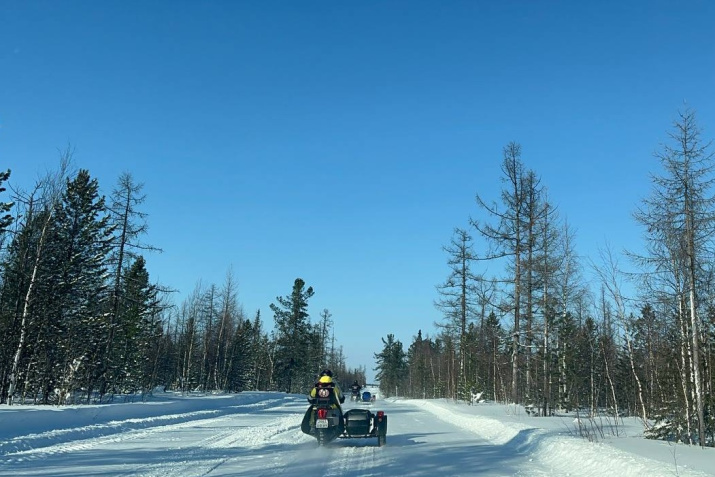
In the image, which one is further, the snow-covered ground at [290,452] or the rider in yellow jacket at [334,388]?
the rider in yellow jacket at [334,388]

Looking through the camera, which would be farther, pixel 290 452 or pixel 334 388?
pixel 334 388

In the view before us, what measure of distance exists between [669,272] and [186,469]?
49.1 ft

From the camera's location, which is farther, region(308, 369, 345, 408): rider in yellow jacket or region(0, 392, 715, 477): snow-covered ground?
region(308, 369, 345, 408): rider in yellow jacket

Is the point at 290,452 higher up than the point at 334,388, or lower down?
lower down

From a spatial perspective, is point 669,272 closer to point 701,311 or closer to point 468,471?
point 701,311

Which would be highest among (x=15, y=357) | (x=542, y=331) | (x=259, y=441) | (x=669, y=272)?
(x=669, y=272)

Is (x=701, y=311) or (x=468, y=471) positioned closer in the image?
(x=468, y=471)

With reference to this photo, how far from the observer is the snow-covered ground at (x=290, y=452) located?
31.4 ft

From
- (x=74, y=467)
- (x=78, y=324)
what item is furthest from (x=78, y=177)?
(x=74, y=467)

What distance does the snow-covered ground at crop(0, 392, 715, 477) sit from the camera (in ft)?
31.4

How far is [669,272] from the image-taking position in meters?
16.5

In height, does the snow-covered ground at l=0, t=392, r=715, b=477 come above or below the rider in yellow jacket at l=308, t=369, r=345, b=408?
below

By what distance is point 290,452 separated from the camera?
12.7 m

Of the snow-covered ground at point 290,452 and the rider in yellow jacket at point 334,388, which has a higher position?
the rider in yellow jacket at point 334,388
